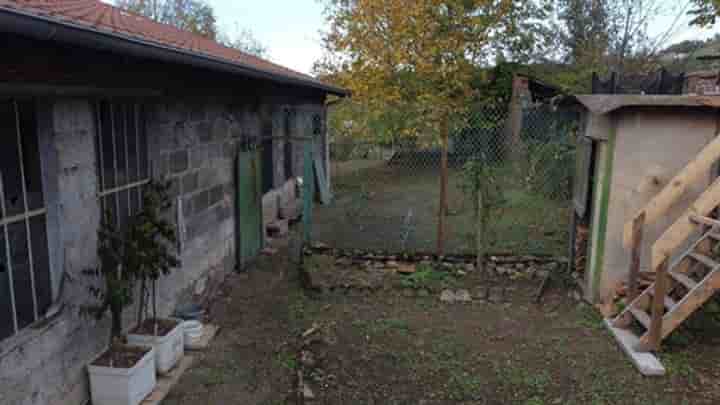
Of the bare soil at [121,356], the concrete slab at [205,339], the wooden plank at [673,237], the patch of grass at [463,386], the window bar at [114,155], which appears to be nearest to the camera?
the bare soil at [121,356]

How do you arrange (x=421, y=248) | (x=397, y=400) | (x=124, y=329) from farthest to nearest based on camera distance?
(x=421, y=248), (x=124, y=329), (x=397, y=400)

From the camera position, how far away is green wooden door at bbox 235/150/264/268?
6.64m

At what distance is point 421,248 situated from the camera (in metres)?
7.12

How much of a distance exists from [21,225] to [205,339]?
81.3 inches

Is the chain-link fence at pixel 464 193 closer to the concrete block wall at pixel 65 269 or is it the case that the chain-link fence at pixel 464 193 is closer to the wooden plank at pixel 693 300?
the wooden plank at pixel 693 300

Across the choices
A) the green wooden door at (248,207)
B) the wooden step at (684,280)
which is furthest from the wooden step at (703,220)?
the green wooden door at (248,207)

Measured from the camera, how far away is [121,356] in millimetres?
3637

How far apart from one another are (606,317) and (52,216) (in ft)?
15.5

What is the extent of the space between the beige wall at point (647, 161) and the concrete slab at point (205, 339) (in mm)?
3880

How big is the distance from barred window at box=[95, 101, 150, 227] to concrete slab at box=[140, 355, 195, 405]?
125 cm

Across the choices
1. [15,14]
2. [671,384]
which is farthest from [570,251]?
[15,14]

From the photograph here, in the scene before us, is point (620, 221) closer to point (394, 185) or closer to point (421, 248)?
point (421, 248)

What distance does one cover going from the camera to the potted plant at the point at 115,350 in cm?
337

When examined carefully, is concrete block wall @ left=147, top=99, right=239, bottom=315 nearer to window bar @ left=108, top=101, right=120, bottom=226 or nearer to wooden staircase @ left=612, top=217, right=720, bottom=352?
window bar @ left=108, top=101, right=120, bottom=226
